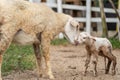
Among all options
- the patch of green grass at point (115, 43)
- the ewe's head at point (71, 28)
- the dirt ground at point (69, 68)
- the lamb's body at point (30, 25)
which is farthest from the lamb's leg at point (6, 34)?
the patch of green grass at point (115, 43)

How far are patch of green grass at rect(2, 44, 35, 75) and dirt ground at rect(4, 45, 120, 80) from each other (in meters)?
0.44

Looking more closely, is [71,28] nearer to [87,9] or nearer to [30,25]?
[30,25]

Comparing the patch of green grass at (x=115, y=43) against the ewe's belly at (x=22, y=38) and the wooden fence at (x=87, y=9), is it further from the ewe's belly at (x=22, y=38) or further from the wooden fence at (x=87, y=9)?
the ewe's belly at (x=22, y=38)

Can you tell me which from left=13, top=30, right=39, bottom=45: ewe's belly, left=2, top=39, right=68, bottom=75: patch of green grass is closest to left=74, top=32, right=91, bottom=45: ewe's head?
left=13, top=30, right=39, bottom=45: ewe's belly

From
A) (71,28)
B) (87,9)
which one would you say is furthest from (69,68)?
(87,9)

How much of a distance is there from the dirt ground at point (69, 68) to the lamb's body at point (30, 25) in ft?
1.36

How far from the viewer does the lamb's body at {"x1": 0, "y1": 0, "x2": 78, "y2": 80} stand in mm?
7426

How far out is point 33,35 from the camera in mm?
7789

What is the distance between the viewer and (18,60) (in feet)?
32.2

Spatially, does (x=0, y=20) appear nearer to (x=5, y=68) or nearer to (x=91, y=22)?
(x=5, y=68)

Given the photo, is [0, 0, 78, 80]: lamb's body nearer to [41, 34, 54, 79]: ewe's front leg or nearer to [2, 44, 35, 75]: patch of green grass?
[41, 34, 54, 79]: ewe's front leg

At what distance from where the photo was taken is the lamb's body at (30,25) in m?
7.43

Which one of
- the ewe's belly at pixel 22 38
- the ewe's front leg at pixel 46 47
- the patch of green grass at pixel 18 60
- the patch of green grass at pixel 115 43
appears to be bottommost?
the patch of green grass at pixel 115 43

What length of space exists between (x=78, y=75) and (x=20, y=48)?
3923 mm
